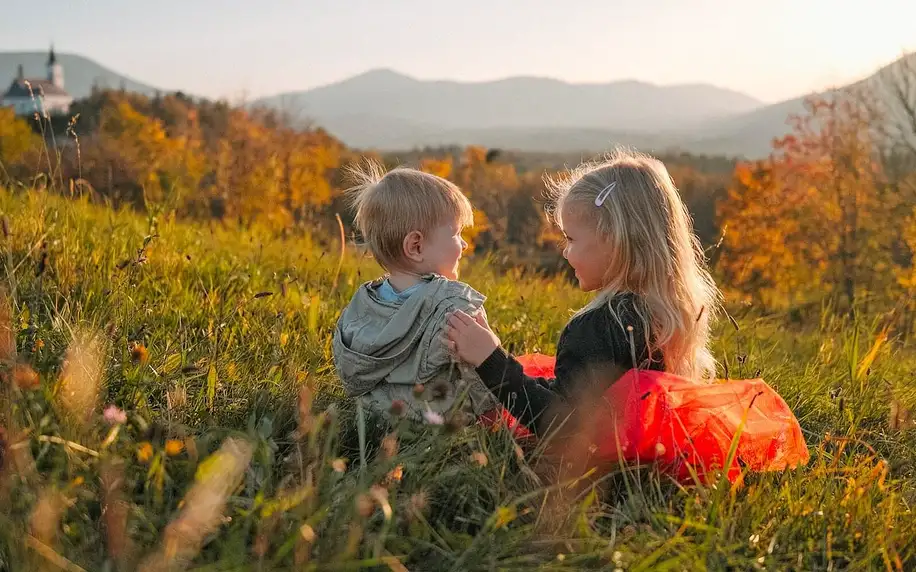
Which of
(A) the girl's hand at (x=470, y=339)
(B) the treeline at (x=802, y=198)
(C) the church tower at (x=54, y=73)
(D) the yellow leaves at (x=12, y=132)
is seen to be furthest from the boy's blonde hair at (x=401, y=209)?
(C) the church tower at (x=54, y=73)

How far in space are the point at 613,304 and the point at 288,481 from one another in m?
1.31

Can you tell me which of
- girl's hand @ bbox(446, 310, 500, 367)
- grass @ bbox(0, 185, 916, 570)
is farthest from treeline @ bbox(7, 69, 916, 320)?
girl's hand @ bbox(446, 310, 500, 367)

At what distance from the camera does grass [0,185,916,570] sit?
1.85 meters

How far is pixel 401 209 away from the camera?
→ 2.96 m

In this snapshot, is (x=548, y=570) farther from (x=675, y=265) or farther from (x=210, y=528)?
(x=675, y=265)

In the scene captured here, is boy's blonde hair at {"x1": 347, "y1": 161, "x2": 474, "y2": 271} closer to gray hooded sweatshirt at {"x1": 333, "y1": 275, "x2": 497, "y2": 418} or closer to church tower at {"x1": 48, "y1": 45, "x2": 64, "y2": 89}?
gray hooded sweatshirt at {"x1": 333, "y1": 275, "x2": 497, "y2": 418}

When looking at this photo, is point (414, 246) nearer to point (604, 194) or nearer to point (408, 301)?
point (408, 301)

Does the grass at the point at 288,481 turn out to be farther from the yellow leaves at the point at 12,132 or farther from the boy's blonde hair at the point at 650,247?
the yellow leaves at the point at 12,132

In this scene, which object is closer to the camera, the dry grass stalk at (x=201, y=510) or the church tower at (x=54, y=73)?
the dry grass stalk at (x=201, y=510)

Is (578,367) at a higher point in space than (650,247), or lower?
lower

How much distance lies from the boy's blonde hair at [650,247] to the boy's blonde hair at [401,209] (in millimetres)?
464

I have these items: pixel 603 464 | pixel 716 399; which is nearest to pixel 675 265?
pixel 716 399

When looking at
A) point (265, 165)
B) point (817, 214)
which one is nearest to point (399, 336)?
point (817, 214)

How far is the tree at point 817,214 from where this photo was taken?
2311 cm
